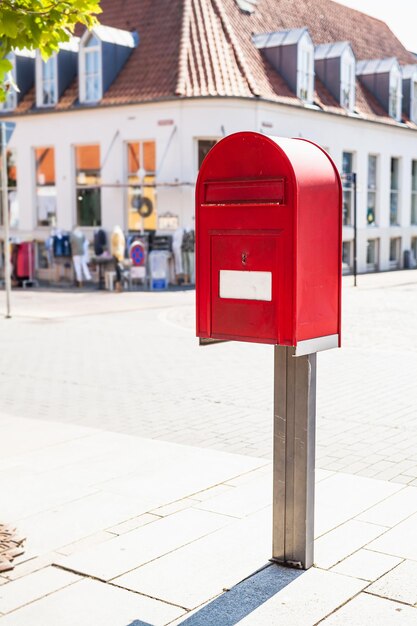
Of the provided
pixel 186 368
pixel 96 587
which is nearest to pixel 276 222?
pixel 96 587

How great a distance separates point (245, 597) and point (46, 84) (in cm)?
2848

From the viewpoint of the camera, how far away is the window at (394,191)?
3591cm

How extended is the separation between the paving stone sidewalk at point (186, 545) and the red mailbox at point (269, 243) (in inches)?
44.2

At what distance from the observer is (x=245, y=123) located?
89.2ft

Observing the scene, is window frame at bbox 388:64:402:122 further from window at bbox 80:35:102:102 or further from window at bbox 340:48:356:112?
window at bbox 80:35:102:102

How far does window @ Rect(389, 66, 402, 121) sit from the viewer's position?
1414 inches

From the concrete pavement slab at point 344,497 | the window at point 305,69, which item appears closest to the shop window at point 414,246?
the window at point 305,69

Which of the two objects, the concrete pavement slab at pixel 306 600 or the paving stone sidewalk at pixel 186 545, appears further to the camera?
the paving stone sidewalk at pixel 186 545

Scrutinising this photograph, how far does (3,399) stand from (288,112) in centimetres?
2197

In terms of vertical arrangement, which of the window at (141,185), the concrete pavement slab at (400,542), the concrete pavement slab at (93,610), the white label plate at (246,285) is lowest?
the concrete pavement slab at (93,610)

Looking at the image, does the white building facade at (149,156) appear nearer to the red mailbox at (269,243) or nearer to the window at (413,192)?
the window at (413,192)

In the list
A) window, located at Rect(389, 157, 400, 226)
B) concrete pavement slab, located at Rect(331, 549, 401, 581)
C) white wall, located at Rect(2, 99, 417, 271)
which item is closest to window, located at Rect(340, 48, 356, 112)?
white wall, located at Rect(2, 99, 417, 271)

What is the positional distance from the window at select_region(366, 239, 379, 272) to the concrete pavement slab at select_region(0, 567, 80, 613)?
99.7 feet

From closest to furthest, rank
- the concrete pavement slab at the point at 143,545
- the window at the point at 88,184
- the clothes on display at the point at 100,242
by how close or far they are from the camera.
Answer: the concrete pavement slab at the point at 143,545, the clothes on display at the point at 100,242, the window at the point at 88,184
